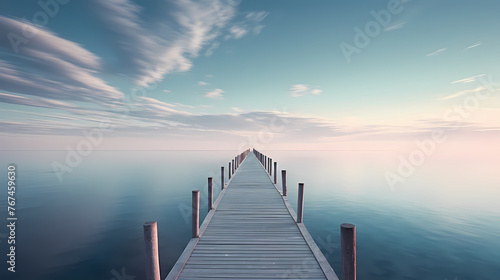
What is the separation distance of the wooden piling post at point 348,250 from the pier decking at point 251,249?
85cm

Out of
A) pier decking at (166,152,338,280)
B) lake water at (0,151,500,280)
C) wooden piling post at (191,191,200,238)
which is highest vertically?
wooden piling post at (191,191,200,238)

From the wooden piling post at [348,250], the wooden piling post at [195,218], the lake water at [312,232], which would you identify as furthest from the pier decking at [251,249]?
the lake water at [312,232]

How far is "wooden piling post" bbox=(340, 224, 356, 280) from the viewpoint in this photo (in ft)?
12.7

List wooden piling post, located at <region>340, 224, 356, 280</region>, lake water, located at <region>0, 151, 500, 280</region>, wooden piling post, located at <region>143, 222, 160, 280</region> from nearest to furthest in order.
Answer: wooden piling post, located at <region>340, 224, 356, 280</region>
wooden piling post, located at <region>143, 222, 160, 280</region>
lake water, located at <region>0, 151, 500, 280</region>

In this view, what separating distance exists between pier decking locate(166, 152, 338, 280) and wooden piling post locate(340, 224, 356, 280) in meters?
0.85

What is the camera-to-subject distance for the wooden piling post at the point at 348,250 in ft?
12.7

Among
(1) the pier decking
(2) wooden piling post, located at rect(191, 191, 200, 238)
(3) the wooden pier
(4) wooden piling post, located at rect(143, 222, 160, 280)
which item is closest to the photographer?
(4) wooden piling post, located at rect(143, 222, 160, 280)

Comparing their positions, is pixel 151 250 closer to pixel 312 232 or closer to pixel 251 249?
pixel 251 249

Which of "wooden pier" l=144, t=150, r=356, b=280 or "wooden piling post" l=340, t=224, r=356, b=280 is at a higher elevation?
"wooden piling post" l=340, t=224, r=356, b=280

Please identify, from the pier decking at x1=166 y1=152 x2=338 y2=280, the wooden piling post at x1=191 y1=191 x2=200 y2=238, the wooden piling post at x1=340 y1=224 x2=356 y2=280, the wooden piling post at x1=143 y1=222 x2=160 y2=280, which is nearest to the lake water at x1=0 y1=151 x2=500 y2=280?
the pier decking at x1=166 y1=152 x2=338 y2=280

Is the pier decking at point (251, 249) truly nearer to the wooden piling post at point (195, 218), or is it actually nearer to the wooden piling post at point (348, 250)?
the wooden piling post at point (195, 218)

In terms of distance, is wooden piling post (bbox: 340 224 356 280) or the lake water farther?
the lake water

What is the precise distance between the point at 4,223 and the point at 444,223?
105ft

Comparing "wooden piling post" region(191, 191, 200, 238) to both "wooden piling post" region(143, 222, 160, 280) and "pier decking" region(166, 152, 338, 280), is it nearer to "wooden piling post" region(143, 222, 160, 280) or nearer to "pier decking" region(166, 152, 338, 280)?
"pier decking" region(166, 152, 338, 280)
